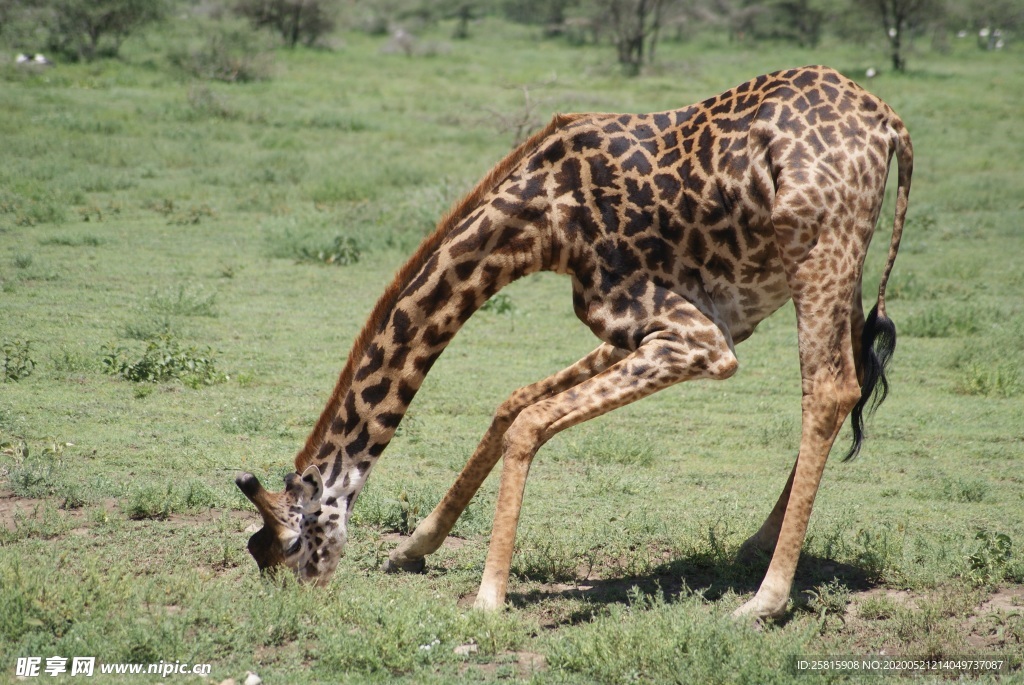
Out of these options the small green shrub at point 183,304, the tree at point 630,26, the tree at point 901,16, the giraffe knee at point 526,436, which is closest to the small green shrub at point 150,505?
the giraffe knee at point 526,436

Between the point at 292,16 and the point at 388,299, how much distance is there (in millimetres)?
27627

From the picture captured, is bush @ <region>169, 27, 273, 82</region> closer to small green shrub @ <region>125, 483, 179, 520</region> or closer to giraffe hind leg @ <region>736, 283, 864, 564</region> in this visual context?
small green shrub @ <region>125, 483, 179, 520</region>

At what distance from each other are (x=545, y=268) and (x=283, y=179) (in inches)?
404

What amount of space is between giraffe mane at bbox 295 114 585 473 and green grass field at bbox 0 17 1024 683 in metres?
0.65

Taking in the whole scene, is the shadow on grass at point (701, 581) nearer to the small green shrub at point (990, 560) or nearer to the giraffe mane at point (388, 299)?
the small green shrub at point (990, 560)

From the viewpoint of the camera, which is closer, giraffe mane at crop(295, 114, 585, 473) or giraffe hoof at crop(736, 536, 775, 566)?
giraffe mane at crop(295, 114, 585, 473)

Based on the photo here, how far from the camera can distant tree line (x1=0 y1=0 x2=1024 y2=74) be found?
947 inches

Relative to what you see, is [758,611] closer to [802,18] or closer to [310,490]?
[310,490]

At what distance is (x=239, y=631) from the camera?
4.45 meters

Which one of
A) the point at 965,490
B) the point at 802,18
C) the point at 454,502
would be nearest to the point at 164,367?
the point at 454,502

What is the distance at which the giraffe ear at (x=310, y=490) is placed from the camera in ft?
15.6


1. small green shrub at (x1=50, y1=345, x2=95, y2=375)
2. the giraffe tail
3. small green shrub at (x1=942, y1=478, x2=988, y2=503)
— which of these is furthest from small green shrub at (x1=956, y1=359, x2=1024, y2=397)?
small green shrub at (x1=50, y1=345, x2=95, y2=375)

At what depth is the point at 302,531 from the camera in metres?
4.81

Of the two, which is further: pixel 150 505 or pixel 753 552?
A: pixel 150 505
